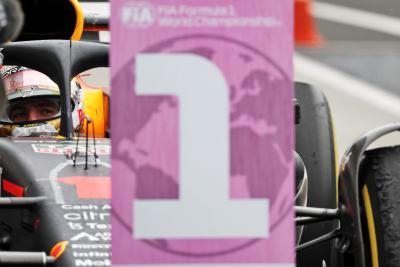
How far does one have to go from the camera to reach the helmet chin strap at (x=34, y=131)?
16.1ft

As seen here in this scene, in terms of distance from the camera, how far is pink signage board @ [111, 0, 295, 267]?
9.36ft

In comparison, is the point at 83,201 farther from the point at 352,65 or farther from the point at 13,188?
the point at 352,65

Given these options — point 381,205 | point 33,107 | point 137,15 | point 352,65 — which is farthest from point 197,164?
point 352,65

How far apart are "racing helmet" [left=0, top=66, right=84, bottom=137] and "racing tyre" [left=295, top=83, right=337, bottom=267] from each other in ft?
3.32

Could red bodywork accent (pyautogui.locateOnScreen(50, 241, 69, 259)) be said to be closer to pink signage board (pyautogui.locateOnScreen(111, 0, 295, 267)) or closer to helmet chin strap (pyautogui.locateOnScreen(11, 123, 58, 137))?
pink signage board (pyautogui.locateOnScreen(111, 0, 295, 267))

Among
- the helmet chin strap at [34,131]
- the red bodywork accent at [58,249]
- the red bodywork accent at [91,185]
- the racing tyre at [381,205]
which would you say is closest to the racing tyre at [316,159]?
the racing tyre at [381,205]

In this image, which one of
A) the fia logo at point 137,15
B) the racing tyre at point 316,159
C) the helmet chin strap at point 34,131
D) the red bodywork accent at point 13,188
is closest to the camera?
the fia logo at point 137,15

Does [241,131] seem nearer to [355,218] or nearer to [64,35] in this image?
[355,218]

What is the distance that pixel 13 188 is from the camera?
4324 mm

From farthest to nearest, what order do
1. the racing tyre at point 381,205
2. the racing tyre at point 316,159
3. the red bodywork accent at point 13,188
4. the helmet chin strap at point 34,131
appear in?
the racing tyre at point 316,159 → the helmet chin strap at point 34,131 → the red bodywork accent at point 13,188 → the racing tyre at point 381,205

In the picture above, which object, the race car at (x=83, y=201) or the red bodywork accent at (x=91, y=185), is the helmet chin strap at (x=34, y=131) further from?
the red bodywork accent at (x=91, y=185)

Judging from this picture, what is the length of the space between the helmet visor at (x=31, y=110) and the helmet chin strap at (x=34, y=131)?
38mm

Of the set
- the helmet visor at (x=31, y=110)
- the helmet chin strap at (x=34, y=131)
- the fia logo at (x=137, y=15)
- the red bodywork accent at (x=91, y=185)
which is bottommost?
the red bodywork accent at (x=91, y=185)

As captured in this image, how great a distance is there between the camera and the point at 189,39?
2.88 meters
